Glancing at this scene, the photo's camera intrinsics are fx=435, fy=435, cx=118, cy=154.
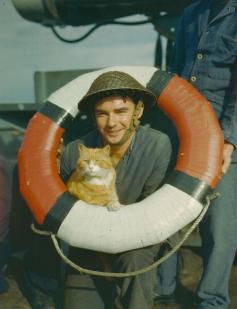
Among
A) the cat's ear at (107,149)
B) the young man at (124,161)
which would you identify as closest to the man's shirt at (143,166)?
the young man at (124,161)

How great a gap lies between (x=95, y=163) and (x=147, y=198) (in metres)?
0.26

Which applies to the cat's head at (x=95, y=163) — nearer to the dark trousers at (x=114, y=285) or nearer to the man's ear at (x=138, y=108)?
the man's ear at (x=138, y=108)

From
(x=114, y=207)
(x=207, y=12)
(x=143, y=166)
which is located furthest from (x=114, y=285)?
(x=207, y=12)

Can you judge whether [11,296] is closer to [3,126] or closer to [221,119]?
[3,126]

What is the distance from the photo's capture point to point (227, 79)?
1.98m

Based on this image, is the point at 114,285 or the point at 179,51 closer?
the point at 114,285

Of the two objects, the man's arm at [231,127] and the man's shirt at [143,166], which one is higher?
the man's arm at [231,127]

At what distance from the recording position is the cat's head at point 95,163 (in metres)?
1.80

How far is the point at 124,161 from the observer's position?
6.37 ft

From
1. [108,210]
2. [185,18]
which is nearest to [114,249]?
[108,210]

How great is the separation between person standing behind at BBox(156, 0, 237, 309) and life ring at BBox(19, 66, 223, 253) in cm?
9

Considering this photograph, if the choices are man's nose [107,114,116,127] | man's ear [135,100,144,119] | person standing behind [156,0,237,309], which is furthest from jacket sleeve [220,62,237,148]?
man's nose [107,114,116,127]

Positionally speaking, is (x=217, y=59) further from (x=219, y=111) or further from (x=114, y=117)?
(x=114, y=117)

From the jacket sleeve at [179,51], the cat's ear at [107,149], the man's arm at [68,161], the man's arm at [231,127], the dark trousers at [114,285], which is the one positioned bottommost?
the dark trousers at [114,285]
